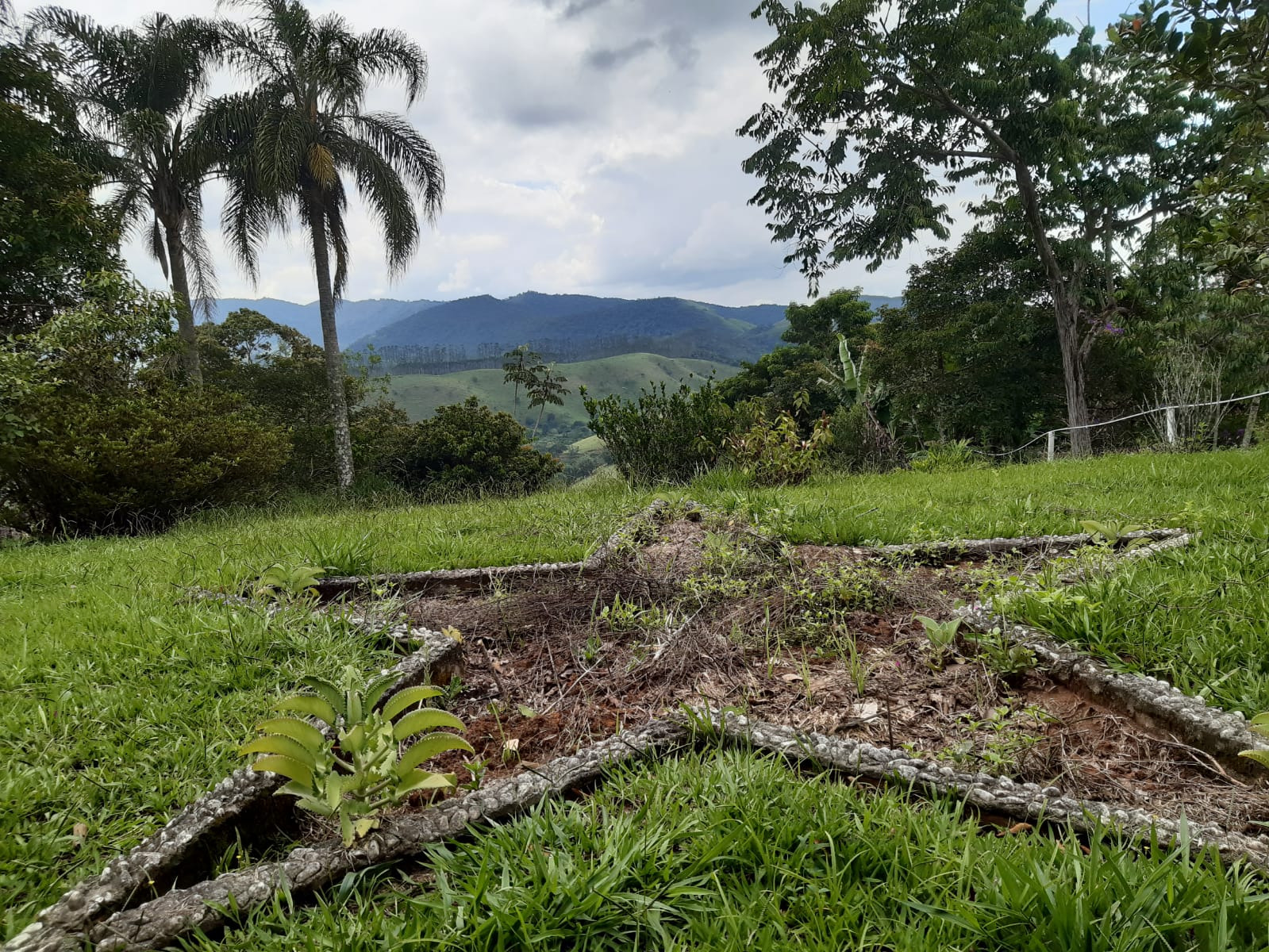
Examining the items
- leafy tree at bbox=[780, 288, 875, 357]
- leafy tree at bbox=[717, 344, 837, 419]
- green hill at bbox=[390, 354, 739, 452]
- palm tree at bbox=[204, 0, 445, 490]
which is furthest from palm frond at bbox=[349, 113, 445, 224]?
green hill at bbox=[390, 354, 739, 452]

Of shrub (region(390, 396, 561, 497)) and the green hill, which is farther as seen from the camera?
the green hill

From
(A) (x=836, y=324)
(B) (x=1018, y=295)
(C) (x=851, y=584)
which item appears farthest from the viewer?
(A) (x=836, y=324)

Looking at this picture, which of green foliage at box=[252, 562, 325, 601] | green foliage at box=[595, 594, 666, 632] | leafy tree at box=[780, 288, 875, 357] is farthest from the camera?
leafy tree at box=[780, 288, 875, 357]

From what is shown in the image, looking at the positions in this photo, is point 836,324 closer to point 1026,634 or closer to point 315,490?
point 315,490

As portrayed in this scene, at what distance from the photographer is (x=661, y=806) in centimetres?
150

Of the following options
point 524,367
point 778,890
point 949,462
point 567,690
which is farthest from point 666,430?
point 524,367

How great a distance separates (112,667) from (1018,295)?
19936 mm

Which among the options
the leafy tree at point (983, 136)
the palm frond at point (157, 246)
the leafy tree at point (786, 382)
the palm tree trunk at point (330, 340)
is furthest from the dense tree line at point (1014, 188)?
the palm frond at point (157, 246)

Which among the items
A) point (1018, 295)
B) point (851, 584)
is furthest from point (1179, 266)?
point (851, 584)

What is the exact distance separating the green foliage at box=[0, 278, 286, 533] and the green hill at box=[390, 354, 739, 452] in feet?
256

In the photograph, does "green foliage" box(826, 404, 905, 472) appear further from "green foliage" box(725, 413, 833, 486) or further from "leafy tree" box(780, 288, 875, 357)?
"leafy tree" box(780, 288, 875, 357)

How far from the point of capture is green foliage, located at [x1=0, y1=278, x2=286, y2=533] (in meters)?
6.79

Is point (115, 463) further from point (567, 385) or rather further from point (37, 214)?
point (567, 385)

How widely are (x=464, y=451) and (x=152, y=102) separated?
36.0ft
